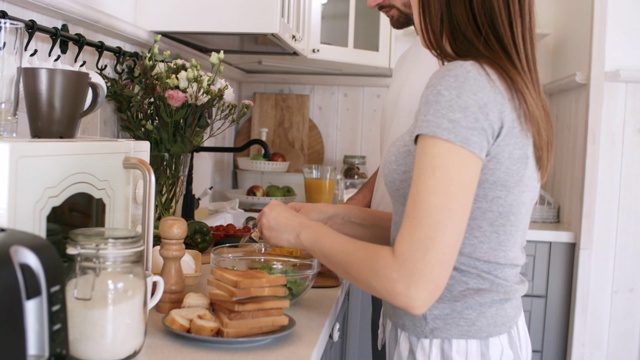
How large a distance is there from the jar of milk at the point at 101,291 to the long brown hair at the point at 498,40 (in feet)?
1.70

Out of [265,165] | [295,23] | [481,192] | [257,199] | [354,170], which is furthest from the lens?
[354,170]

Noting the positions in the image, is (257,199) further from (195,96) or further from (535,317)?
(535,317)

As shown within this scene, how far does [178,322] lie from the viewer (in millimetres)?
1011

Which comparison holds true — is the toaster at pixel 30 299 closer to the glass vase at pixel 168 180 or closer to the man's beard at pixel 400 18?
the glass vase at pixel 168 180

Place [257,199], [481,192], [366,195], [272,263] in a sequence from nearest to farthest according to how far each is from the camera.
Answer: [481,192] → [272,263] → [366,195] → [257,199]

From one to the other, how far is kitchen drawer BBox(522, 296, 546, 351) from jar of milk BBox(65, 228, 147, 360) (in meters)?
1.96

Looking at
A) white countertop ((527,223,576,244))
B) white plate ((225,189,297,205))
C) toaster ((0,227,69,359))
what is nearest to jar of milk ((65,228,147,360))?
toaster ((0,227,69,359))

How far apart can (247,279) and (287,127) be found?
2.27m

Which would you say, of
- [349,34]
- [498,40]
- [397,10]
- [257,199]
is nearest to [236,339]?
[498,40]

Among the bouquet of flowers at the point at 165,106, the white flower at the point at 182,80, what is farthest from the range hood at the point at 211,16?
the white flower at the point at 182,80

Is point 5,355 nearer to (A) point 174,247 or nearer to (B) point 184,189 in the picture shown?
(A) point 174,247

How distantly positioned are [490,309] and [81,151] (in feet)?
2.09

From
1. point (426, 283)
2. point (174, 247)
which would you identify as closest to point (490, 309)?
point (426, 283)

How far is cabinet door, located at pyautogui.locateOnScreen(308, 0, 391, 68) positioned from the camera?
2.68 metres
